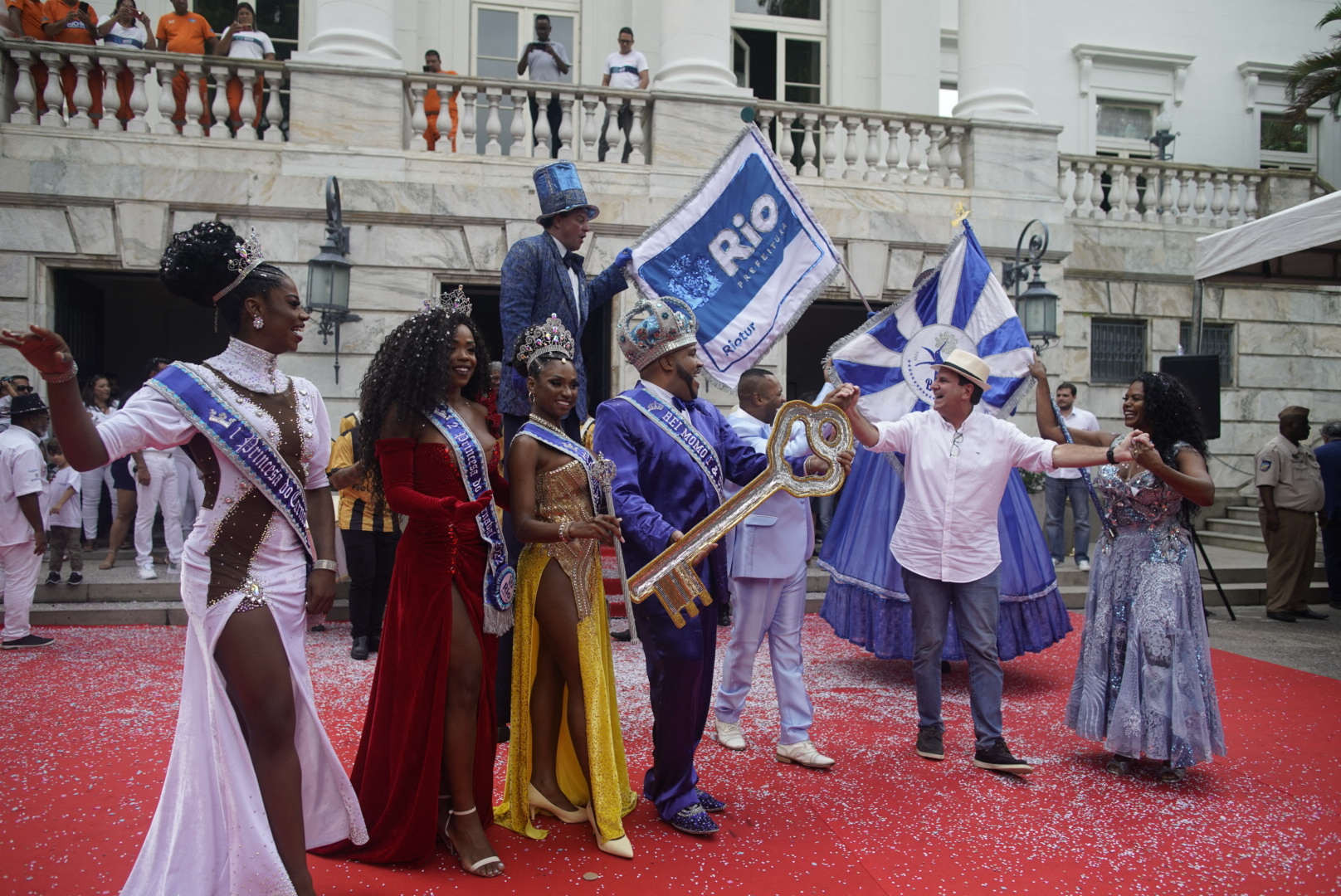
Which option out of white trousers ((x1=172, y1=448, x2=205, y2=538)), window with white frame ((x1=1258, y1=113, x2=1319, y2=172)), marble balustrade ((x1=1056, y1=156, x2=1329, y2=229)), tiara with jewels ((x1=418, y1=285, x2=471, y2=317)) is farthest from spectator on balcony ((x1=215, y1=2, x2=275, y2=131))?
window with white frame ((x1=1258, y1=113, x2=1319, y2=172))

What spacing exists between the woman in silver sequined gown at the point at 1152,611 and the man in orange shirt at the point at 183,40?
1012 cm

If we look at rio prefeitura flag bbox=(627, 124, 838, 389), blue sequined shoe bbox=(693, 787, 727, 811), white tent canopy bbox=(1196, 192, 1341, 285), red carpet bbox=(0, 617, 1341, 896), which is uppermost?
white tent canopy bbox=(1196, 192, 1341, 285)

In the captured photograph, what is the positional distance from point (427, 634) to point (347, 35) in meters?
9.28

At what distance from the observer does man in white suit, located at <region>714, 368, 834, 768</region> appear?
4.38 meters

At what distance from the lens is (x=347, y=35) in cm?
1024

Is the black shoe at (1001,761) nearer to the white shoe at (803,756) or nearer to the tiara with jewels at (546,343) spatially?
the white shoe at (803,756)

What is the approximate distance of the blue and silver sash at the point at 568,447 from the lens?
339 centimetres

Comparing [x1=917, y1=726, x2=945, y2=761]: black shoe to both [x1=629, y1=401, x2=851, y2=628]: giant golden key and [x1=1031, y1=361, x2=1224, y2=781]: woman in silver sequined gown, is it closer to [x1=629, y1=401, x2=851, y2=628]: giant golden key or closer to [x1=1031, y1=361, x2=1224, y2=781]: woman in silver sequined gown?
[x1=1031, y1=361, x2=1224, y2=781]: woman in silver sequined gown

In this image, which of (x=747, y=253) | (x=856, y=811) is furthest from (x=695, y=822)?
(x=747, y=253)

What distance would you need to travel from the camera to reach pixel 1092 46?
16.7 meters

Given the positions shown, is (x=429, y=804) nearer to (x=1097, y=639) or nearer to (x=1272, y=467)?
(x=1097, y=639)

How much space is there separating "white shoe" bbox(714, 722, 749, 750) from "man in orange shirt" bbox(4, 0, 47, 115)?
10.4 metres

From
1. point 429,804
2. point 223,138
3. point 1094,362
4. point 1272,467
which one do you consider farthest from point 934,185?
point 429,804

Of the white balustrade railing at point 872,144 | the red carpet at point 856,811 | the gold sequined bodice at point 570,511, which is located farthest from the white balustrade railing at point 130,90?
the gold sequined bodice at point 570,511
